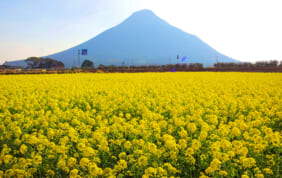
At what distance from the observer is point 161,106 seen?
9.55m

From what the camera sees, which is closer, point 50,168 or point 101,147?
point 50,168

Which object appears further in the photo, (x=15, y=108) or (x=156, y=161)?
(x=15, y=108)

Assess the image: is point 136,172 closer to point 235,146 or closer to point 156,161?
point 156,161

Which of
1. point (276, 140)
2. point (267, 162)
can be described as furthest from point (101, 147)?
point (276, 140)

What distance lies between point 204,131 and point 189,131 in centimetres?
76

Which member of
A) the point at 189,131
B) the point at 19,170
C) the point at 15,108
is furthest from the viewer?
the point at 15,108

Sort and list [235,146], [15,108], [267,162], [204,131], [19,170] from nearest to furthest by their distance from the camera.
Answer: [19,170] → [267,162] → [235,146] → [204,131] → [15,108]

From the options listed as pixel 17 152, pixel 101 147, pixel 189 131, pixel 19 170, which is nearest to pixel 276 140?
pixel 189 131

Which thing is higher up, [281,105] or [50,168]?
[281,105]

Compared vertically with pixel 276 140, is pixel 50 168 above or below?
below

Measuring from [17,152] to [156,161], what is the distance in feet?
10.5

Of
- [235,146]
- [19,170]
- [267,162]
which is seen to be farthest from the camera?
[235,146]

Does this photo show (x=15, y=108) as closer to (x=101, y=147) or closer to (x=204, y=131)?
(x=101, y=147)

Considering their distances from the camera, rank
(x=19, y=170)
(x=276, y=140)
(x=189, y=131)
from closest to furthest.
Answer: (x=19, y=170), (x=276, y=140), (x=189, y=131)
